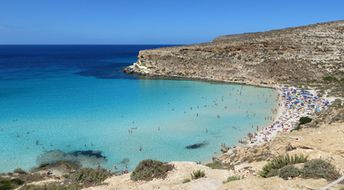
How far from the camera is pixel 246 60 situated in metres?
58.0

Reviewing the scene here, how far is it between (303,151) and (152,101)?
84.0 ft

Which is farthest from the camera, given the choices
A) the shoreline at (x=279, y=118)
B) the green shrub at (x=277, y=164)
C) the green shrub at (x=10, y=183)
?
the shoreline at (x=279, y=118)

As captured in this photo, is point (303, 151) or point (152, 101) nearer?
point (303, 151)

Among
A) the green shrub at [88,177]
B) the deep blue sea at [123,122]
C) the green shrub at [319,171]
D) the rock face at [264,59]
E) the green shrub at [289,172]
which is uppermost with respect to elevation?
the rock face at [264,59]

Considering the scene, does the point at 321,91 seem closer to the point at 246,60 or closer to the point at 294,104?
the point at 294,104

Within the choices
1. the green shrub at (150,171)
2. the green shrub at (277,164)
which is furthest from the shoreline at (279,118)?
the green shrub at (150,171)

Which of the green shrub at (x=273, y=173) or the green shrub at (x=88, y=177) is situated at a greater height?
the green shrub at (x=273, y=173)

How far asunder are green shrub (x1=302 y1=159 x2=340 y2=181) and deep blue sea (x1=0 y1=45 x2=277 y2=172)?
10.5 metres

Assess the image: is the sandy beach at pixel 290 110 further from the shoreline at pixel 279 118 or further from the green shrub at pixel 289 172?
the green shrub at pixel 289 172

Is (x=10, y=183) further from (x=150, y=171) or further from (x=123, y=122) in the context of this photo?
(x=123, y=122)

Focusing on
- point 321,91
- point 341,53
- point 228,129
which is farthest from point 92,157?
point 341,53

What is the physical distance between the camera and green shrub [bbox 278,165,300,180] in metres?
9.03

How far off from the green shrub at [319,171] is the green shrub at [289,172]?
0.66ft

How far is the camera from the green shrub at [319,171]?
28.4 feet
